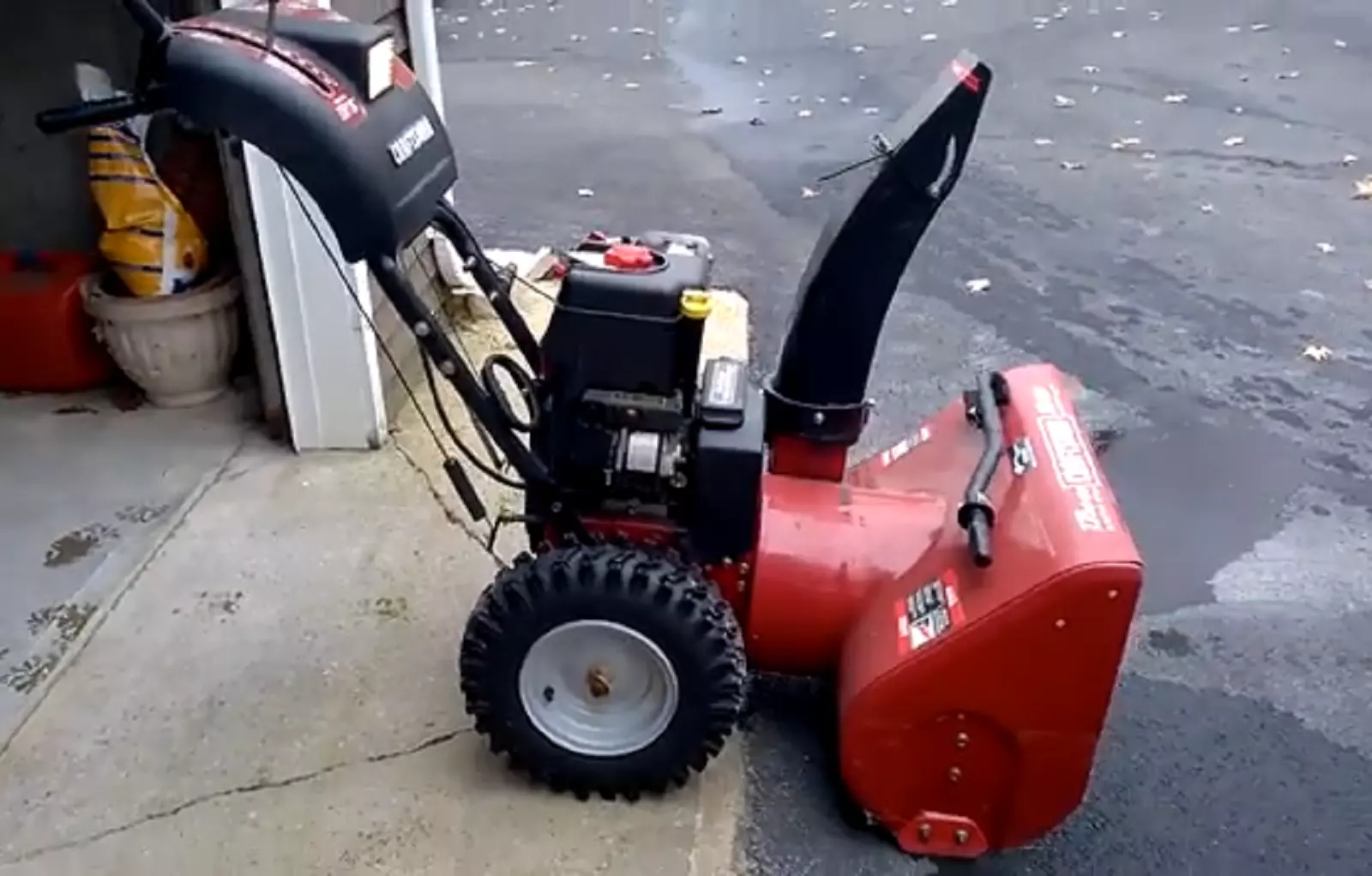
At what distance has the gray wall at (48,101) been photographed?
154 inches

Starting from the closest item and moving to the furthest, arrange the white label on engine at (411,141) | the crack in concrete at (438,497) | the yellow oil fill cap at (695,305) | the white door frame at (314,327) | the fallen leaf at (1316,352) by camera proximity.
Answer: the white label on engine at (411,141) < the yellow oil fill cap at (695,305) < the crack in concrete at (438,497) < the white door frame at (314,327) < the fallen leaf at (1316,352)

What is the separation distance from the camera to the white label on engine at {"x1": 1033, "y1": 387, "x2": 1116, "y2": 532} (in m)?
2.26

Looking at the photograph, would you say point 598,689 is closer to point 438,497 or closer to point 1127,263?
point 438,497

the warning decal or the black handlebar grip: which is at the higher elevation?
the black handlebar grip

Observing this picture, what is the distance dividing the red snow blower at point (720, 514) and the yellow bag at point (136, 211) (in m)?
1.48

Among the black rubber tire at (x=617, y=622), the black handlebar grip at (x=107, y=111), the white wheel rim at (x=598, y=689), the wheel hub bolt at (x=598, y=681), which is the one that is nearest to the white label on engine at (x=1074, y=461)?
the black rubber tire at (x=617, y=622)

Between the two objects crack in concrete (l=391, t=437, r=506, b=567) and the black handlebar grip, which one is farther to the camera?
crack in concrete (l=391, t=437, r=506, b=567)

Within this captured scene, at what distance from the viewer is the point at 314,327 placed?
359cm

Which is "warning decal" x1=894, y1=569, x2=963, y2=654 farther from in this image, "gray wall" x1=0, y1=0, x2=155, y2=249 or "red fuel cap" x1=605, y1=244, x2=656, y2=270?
"gray wall" x1=0, y1=0, x2=155, y2=249

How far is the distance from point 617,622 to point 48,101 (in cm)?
256

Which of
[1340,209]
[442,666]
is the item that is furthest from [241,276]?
[1340,209]

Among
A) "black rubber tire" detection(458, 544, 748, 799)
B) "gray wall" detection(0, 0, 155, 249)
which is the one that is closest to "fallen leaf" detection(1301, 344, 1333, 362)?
"black rubber tire" detection(458, 544, 748, 799)

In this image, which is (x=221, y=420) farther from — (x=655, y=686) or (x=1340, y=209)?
(x=1340, y=209)

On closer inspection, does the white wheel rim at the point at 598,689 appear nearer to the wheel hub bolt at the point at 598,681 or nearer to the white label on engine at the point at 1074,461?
the wheel hub bolt at the point at 598,681
